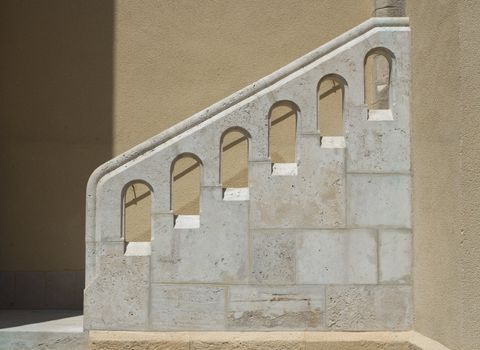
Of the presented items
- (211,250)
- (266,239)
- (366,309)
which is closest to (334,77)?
(266,239)

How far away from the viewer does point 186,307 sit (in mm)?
5648

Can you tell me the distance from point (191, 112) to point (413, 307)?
3.14 m

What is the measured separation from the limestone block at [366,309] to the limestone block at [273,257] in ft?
1.12

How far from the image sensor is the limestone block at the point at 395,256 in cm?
569

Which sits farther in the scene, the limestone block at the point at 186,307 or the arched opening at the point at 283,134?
the arched opening at the point at 283,134

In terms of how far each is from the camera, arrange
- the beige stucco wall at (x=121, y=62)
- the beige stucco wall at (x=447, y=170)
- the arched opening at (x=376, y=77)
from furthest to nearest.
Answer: the beige stucco wall at (x=121, y=62) < the arched opening at (x=376, y=77) < the beige stucco wall at (x=447, y=170)

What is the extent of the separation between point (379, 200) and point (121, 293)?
201 centimetres

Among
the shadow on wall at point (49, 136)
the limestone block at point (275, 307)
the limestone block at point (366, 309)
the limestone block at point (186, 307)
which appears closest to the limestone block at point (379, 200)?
the limestone block at point (366, 309)

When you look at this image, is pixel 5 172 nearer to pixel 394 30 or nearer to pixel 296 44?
pixel 296 44

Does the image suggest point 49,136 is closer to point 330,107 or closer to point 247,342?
point 330,107

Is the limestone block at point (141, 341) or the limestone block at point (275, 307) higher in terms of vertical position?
the limestone block at point (275, 307)

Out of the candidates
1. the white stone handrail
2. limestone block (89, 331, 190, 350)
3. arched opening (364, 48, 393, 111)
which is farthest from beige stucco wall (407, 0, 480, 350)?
limestone block (89, 331, 190, 350)

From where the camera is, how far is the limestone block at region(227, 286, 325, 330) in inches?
222

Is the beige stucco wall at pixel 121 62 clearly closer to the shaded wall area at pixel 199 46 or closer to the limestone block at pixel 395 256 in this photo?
the shaded wall area at pixel 199 46
